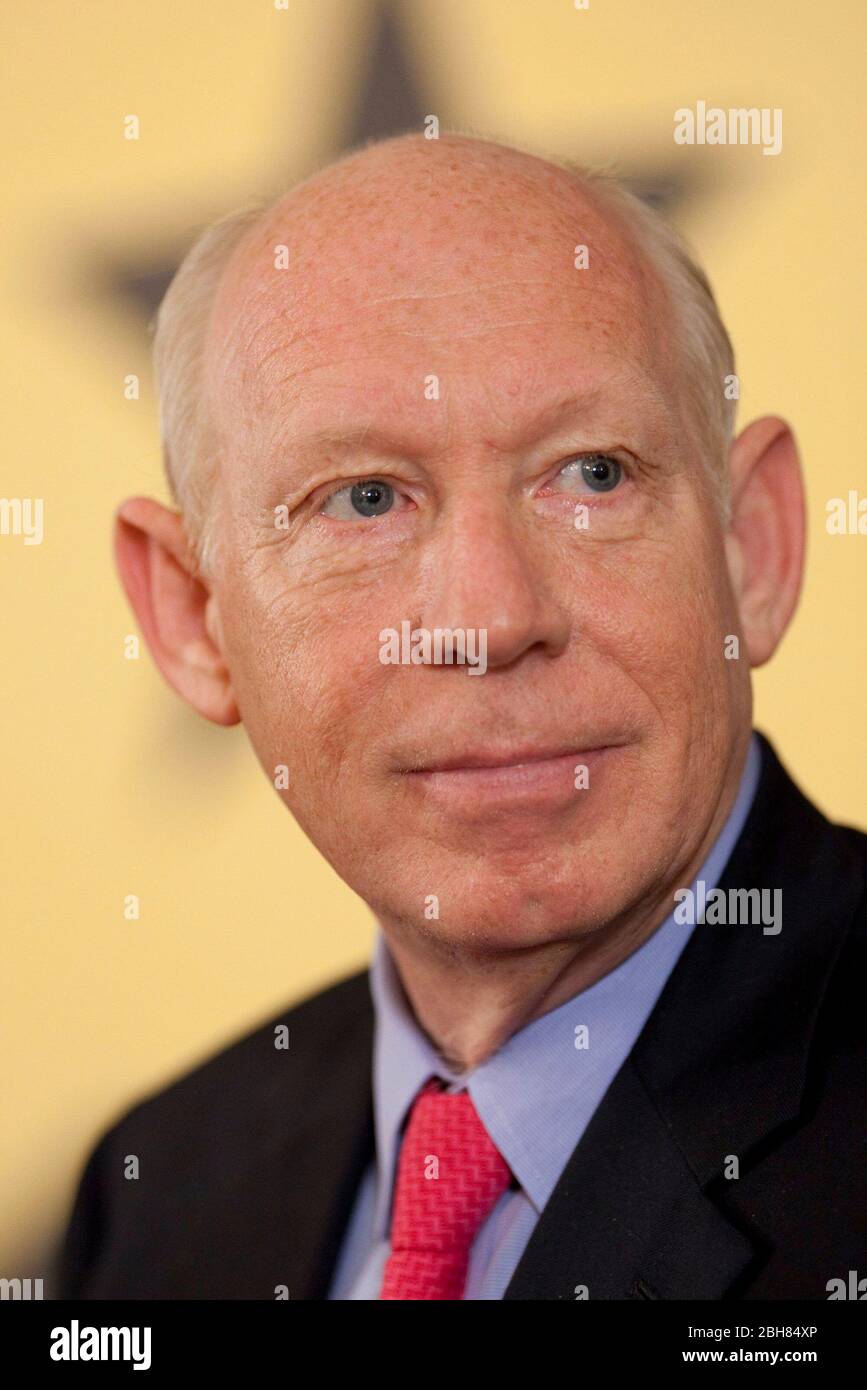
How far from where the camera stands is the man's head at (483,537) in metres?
1.51

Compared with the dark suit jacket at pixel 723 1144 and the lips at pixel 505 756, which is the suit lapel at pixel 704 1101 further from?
the lips at pixel 505 756

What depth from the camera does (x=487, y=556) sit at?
1.46m

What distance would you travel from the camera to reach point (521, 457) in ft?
5.00

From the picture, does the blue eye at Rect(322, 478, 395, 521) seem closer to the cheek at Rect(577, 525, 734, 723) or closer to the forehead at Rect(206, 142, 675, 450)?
the forehead at Rect(206, 142, 675, 450)

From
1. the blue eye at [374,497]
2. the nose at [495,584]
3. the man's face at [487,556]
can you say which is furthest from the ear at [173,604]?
the nose at [495,584]

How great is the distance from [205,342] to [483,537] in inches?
18.5

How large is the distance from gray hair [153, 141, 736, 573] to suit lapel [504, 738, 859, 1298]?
384mm

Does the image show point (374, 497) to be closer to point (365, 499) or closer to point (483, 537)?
point (365, 499)

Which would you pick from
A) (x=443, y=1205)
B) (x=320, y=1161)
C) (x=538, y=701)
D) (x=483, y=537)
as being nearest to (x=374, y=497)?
(x=483, y=537)

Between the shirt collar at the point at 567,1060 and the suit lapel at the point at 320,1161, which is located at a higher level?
the shirt collar at the point at 567,1060

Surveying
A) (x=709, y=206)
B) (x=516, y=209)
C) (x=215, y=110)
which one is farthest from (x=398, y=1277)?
(x=215, y=110)

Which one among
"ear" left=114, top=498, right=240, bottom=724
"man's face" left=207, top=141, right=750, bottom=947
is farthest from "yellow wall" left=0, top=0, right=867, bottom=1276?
"man's face" left=207, top=141, right=750, bottom=947

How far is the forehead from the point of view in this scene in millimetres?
1529

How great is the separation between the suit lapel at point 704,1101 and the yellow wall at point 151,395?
97 cm
